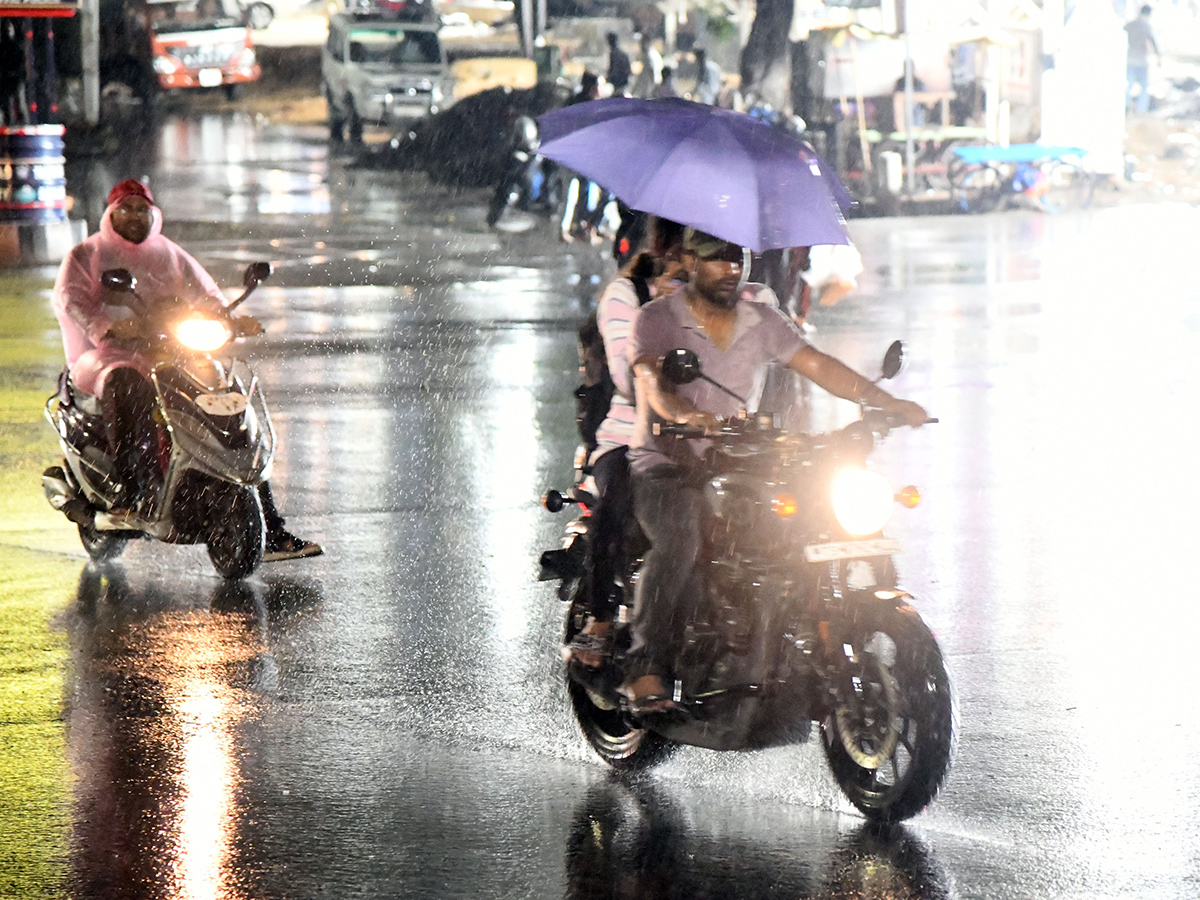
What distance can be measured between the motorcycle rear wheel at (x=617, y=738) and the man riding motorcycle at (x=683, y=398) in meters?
0.28

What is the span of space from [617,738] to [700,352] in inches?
46.8

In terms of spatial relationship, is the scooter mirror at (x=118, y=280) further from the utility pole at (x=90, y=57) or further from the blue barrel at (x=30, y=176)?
the utility pole at (x=90, y=57)

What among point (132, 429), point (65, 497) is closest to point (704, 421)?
point (132, 429)

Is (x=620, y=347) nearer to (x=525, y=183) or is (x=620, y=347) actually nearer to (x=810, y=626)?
(x=810, y=626)

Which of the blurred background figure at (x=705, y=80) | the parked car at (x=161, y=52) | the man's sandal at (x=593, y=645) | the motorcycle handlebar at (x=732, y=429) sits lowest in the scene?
the man's sandal at (x=593, y=645)

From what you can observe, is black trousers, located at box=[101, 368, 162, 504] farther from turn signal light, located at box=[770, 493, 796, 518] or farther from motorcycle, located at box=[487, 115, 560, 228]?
motorcycle, located at box=[487, 115, 560, 228]

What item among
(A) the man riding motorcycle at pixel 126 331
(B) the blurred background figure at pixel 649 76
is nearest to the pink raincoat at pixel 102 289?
(A) the man riding motorcycle at pixel 126 331

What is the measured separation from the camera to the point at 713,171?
569 cm

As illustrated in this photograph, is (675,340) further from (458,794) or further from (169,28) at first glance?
(169,28)

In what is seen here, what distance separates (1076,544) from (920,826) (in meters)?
3.94

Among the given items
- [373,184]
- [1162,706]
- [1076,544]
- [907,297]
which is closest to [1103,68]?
[373,184]

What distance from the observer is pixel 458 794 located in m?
5.38

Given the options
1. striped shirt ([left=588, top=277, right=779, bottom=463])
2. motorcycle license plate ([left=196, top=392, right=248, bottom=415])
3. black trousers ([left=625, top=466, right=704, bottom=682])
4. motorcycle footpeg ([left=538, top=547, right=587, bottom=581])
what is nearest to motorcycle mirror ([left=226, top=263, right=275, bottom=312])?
motorcycle license plate ([left=196, top=392, right=248, bottom=415])

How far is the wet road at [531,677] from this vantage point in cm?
485
